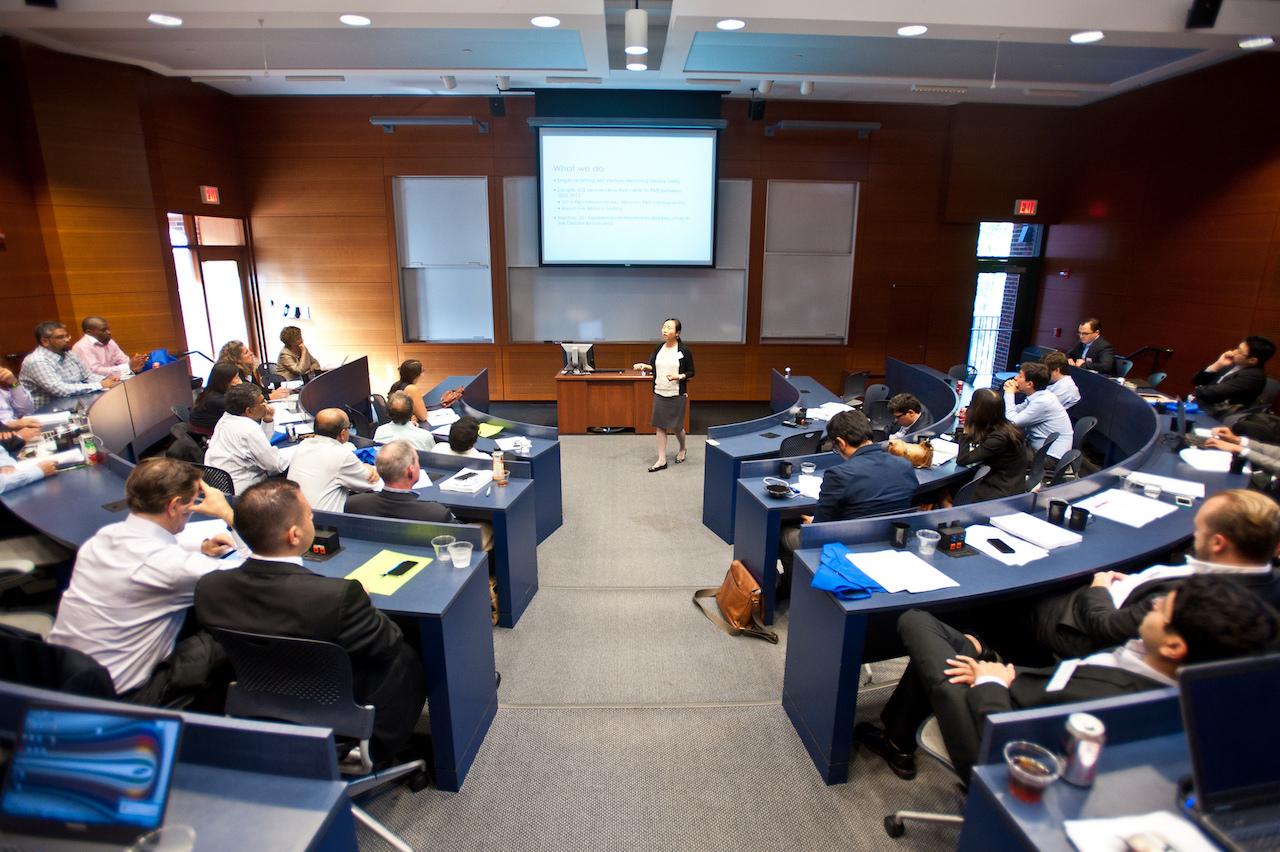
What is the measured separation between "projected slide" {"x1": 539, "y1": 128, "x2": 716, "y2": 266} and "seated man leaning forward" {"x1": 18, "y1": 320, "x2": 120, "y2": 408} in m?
5.18

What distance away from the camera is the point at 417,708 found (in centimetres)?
244

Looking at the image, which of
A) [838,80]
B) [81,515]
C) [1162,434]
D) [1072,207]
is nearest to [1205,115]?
[1072,207]

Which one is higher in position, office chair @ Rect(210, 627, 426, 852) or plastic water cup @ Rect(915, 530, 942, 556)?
Result: plastic water cup @ Rect(915, 530, 942, 556)

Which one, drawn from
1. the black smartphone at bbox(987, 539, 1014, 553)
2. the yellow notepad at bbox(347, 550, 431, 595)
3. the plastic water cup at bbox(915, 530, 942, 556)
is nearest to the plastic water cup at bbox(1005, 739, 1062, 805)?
the plastic water cup at bbox(915, 530, 942, 556)

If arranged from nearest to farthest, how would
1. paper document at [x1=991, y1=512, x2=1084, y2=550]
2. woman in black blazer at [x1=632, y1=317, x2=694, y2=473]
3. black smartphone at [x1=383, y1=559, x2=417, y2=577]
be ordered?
black smartphone at [x1=383, y1=559, x2=417, y2=577], paper document at [x1=991, y1=512, x2=1084, y2=550], woman in black blazer at [x1=632, y1=317, x2=694, y2=473]

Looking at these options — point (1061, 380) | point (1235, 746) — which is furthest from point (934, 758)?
point (1061, 380)

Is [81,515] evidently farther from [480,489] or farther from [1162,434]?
[1162,434]

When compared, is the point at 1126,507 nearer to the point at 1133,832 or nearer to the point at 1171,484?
the point at 1171,484

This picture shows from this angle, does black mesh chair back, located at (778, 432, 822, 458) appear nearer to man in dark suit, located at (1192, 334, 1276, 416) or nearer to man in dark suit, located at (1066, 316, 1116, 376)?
man in dark suit, located at (1192, 334, 1276, 416)

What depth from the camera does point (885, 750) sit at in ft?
9.20

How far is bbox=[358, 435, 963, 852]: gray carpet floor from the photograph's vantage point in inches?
97.3

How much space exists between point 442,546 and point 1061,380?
582 centimetres

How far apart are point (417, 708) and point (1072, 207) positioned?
10.5m

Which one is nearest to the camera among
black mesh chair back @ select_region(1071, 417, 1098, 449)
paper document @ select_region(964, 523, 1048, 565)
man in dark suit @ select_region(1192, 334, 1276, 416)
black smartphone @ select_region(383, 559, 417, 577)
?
black smartphone @ select_region(383, 559, 417, 577)
